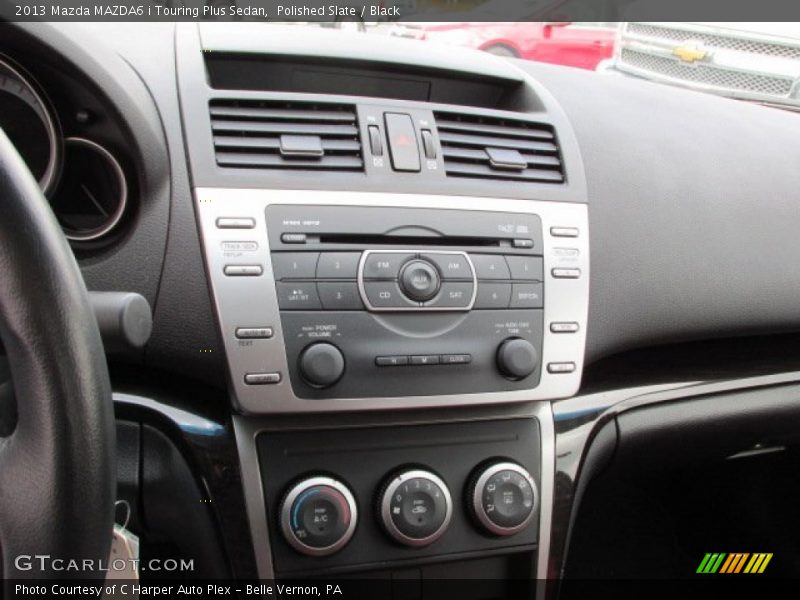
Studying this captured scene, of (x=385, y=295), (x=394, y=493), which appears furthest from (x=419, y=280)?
(x=394, y=493)

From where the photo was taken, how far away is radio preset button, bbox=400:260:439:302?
3.11 feet

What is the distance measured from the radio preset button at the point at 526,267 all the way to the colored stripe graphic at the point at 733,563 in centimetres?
95

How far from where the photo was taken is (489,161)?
1.03 meters

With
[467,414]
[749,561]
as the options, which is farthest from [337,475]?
[749,561]

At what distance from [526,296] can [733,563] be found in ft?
3.22

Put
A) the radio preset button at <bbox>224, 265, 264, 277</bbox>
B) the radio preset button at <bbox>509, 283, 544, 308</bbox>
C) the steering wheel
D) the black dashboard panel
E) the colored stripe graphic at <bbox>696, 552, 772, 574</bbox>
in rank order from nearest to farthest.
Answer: the steering wheel < the radio preset button at <bbox>224, 265, 264, 277</bbox> < the radio preset button at <bbox>509, 283, 544, 308</bbox> < the black dashboard panel < the colored stripe graphic at <bbox>696, 552, 772, 574</bbox>

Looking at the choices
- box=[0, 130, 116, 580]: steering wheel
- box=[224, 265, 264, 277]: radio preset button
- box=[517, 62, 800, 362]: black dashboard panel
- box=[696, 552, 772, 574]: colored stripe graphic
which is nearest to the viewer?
box=[0, 130, 116, 580]: steering wheel

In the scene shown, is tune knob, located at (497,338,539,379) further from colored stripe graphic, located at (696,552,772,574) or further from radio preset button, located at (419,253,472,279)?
colored stripe graphic, located at (696,552,772,574)

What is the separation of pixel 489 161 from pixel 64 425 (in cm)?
65

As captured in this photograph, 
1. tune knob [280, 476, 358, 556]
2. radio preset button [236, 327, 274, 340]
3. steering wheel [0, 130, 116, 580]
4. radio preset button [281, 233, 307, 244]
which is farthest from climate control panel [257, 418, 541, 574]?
steering wheel [0, 130, 116, 580]

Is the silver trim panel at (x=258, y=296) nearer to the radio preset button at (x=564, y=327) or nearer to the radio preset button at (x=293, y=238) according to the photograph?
the radio preset button at (x=293, y=238)

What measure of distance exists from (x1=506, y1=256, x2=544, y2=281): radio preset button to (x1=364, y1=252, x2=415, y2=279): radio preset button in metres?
0.15

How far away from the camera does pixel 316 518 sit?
0.93m

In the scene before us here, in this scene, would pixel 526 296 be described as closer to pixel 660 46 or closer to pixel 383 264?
pixel 383 264
